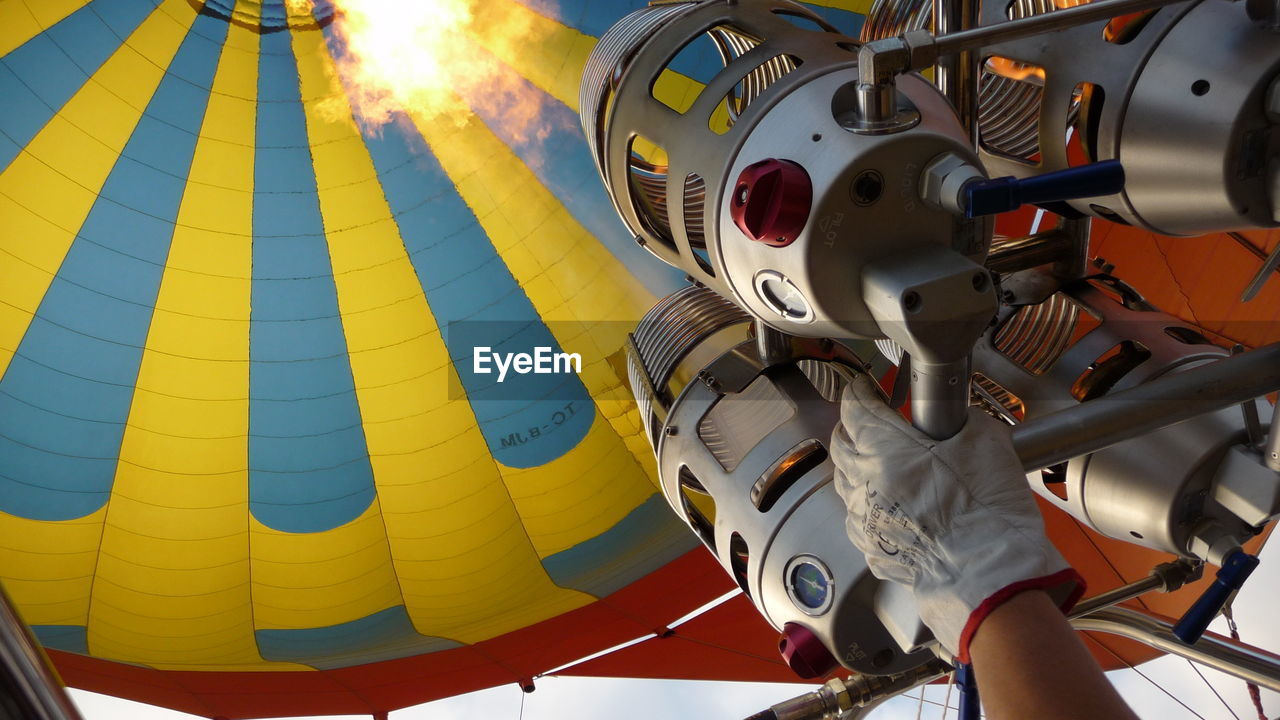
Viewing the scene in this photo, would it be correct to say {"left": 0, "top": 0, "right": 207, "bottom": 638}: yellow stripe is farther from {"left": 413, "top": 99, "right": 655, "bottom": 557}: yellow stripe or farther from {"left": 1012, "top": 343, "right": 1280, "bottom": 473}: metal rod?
{"left": 1012, "top": 343, "right": 1280, "bottom": 473}: metal rod

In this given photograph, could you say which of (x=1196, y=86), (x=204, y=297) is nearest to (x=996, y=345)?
(x=1196, y=86)

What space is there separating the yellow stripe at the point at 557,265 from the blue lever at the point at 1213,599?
1.89m

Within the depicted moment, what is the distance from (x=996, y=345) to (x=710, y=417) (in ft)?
1.53

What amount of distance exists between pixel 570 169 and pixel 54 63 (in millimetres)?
1353

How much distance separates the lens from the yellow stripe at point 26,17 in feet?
8.47

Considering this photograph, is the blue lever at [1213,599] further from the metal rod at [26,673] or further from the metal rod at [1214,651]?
the metal rod at [26,673]

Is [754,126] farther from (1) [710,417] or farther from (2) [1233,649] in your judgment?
(2) [1233,649]

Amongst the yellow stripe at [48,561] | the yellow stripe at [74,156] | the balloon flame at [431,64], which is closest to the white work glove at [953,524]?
the balloon flame at [431,64]

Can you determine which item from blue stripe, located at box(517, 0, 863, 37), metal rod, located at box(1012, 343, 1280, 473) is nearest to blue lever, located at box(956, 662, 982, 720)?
Answer: metal rod, located at box(1012, 343, 1280, 473)

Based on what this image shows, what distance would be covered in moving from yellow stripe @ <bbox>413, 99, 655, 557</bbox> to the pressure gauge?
5.66ft

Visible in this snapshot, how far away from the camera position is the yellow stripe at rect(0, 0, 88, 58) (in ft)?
8.47

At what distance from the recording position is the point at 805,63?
46.4 inches

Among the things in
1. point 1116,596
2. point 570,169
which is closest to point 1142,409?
point 1116,596

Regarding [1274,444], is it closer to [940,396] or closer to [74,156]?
[940,396]
